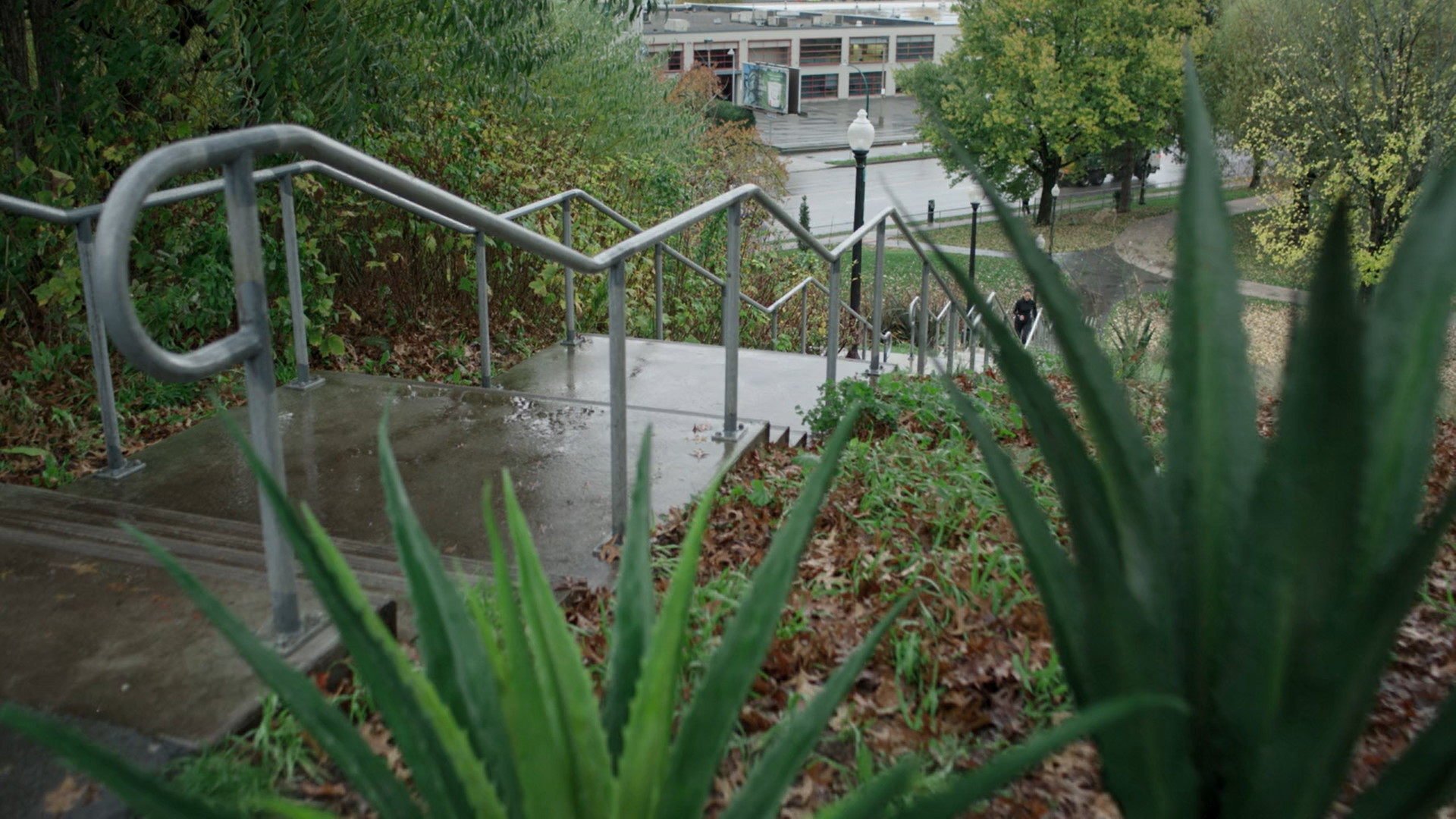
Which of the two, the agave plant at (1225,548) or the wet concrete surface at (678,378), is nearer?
the agave plant at (1225,548)

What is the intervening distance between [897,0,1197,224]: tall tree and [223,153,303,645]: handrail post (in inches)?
1314

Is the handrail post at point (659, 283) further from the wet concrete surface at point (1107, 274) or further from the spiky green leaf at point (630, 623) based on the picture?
the wet concrete surface at point (1107, 274)

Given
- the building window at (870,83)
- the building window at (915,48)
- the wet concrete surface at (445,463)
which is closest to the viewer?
the wet concrete surface at (445,463)

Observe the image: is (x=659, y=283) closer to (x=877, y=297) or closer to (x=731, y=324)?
(x=877, y=297)

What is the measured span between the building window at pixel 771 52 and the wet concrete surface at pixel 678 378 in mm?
68538

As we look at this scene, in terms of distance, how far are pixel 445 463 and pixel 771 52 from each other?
2923 inches

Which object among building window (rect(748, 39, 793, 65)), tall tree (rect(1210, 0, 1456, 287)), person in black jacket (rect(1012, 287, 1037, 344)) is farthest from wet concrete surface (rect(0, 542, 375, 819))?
building window (rect(748, 39, 793, 65))

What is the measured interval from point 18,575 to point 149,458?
61.4 inches

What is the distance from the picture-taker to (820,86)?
78.8 meters

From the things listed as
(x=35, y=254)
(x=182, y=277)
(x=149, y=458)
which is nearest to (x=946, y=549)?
(x=149, y=458)

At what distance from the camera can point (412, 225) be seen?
7672 millimetres

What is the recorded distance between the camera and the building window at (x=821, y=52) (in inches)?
3022

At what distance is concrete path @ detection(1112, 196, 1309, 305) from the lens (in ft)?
98.6

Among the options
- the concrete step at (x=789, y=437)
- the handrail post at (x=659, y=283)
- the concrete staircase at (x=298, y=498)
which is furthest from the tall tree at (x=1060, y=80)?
the concrete staircase at (x=298, y=498)
